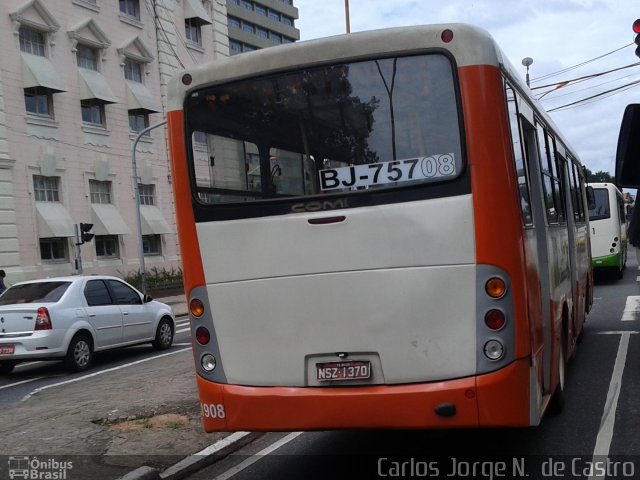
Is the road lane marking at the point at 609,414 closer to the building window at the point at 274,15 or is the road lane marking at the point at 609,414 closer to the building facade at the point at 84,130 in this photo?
the building facade at the point at 84,130

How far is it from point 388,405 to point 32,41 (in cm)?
2745

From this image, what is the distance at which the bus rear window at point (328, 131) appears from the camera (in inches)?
190

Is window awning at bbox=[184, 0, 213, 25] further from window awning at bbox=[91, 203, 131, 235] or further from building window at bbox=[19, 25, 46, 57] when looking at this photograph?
window awning at bbox=[91, 203, 131, 235]

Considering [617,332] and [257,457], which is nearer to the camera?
[257,457]

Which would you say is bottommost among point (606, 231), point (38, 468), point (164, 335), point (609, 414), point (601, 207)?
point (609, 414)

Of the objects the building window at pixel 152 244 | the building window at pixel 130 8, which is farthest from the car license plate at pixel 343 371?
the building window at pixel 130 8

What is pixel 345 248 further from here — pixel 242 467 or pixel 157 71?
pixel 157 71

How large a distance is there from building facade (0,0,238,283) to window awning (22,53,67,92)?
5 centimetres

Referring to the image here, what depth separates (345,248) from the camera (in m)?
4.95

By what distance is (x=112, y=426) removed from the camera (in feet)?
24.1

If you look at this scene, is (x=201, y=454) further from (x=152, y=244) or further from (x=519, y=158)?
(x=152, y=244)

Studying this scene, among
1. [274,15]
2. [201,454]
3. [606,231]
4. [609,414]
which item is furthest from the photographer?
[274,15]

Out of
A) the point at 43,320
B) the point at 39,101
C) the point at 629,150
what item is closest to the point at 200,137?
the point at 629,150

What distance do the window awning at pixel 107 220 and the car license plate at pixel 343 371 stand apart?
26.7 metres
